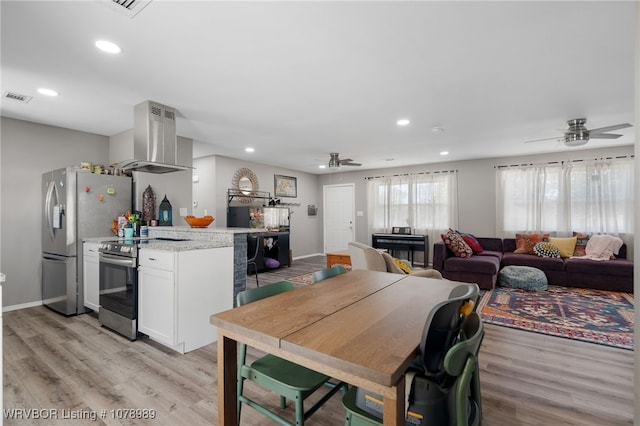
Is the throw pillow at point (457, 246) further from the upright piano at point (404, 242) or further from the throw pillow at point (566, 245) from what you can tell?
the throw pillow at point (566, 245)

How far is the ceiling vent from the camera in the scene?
1617 millimetres

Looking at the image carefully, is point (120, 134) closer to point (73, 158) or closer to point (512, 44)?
point (73, 158)

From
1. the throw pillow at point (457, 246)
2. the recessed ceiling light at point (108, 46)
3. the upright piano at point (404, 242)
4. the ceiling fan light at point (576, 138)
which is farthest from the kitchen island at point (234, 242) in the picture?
the upright piano at point (404, 242)

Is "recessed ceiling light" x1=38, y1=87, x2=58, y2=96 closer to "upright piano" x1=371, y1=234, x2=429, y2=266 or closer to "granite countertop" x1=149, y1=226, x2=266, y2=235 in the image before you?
"granite countertop" x1=149, y1=226, x2=266, y2=235

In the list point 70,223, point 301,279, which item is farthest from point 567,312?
point 70,223

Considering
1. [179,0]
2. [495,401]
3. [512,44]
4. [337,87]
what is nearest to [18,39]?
[179,0]

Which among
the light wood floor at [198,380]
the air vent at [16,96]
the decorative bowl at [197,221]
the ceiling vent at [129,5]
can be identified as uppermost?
the air vent at [16,96]

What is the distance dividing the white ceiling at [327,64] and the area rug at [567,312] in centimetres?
231

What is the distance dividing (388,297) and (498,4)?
5.78 feet

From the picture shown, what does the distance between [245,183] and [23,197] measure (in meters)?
3.42

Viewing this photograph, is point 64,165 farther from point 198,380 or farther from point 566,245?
point 566,245

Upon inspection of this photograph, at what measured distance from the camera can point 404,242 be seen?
6.56 meters

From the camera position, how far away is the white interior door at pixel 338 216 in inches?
310

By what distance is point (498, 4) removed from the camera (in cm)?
165
